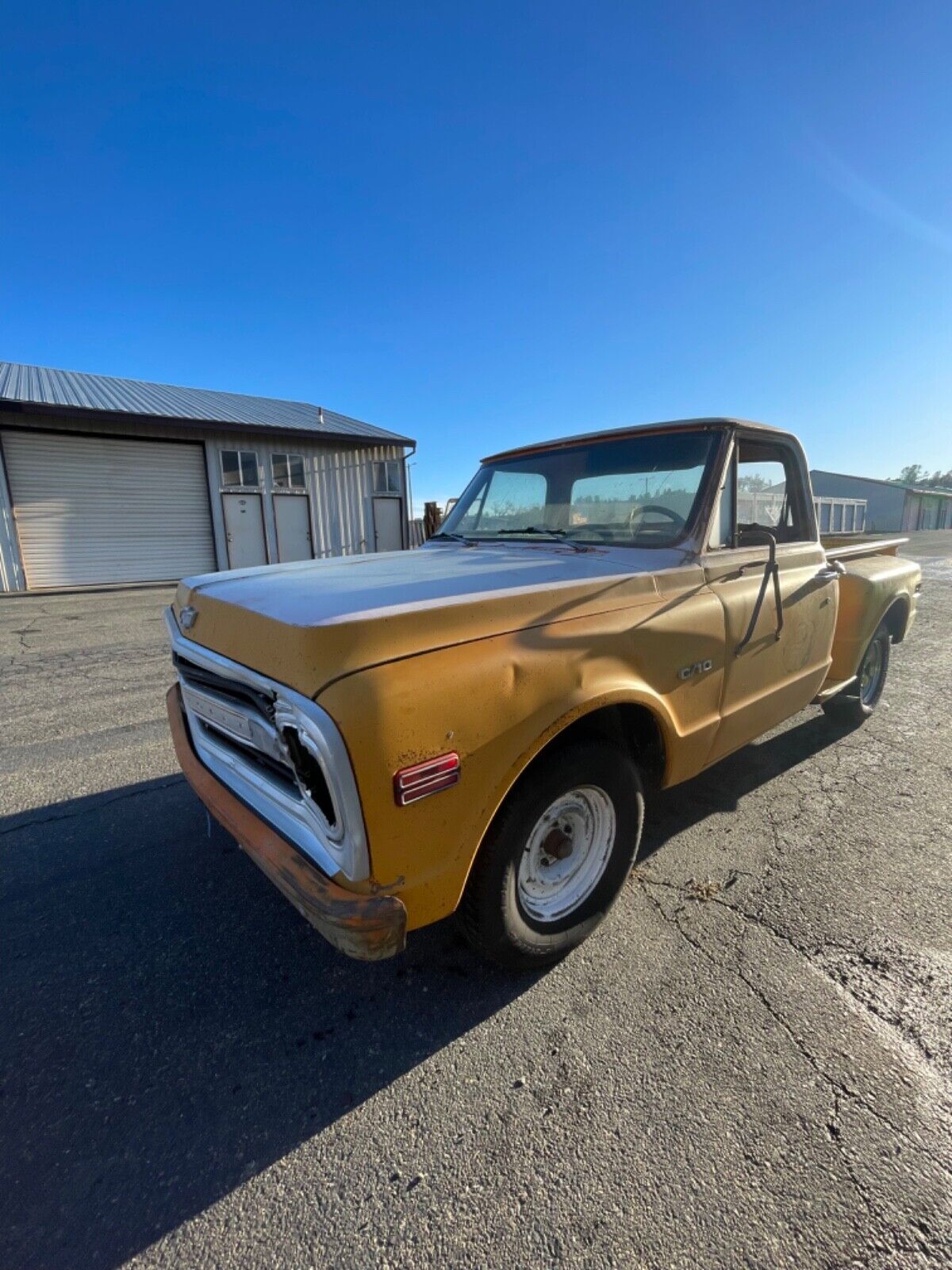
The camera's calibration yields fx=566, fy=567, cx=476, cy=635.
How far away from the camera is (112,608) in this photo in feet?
35.7

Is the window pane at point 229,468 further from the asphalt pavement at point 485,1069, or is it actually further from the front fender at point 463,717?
the front fender at point 463,717

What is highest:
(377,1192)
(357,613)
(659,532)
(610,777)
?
(659,532)

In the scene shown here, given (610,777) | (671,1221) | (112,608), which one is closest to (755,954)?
(610,777)

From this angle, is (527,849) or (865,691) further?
(865,691)

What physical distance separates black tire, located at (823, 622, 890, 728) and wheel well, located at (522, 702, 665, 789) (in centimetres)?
281

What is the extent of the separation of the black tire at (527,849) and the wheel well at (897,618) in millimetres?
3512

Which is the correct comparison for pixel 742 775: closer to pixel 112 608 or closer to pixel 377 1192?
pixel 377 1192

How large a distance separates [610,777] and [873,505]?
6233cm

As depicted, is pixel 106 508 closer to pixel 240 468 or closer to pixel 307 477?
pixel 240 468

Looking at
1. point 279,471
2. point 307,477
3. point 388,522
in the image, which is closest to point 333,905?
point 279,471

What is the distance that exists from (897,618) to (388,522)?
16.2 m

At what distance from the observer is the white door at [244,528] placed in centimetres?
1581

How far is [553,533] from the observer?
3.02 m

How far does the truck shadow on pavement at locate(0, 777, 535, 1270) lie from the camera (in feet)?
4.82
